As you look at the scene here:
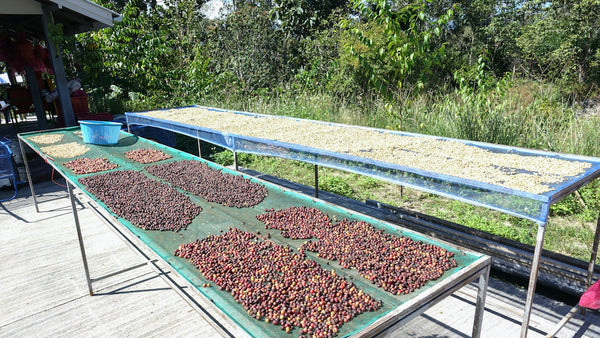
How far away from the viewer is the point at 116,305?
2723mm

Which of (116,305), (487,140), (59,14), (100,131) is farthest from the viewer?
(59,14)

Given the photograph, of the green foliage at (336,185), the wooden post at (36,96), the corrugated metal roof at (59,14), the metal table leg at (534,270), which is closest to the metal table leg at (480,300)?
the metal table leg at (534,270)

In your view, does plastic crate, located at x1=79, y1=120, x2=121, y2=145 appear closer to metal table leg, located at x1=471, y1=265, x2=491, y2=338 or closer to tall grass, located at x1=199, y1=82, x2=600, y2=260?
tall grass, located at x1=199, y1=82, x2=600, y2=260

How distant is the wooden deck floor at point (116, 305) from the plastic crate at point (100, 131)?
1.18 m

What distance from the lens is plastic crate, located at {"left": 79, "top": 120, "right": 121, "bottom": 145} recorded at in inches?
167

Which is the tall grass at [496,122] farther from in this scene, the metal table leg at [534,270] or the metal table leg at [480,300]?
the metal table leg at [480,300]

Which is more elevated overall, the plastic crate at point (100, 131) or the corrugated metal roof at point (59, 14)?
the corrugated metal roof at point (59, 14)

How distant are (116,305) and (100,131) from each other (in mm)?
2303

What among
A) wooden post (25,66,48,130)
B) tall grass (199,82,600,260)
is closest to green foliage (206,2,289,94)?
tall grass (199,82,600,260)

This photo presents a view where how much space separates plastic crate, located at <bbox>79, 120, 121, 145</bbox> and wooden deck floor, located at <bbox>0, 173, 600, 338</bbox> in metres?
1.18

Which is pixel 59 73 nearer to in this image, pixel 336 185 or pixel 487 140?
pixel 336 185

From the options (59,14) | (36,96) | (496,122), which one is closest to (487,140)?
(496,122)

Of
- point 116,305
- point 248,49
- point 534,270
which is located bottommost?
point 116,305

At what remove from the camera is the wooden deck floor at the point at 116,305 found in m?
2.40
